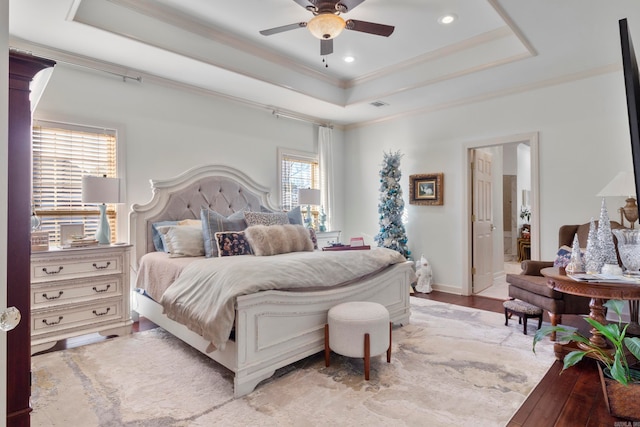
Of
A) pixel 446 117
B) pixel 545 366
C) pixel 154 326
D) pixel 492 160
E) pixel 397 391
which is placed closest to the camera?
pixel 397 391

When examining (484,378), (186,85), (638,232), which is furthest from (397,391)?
(186,85)

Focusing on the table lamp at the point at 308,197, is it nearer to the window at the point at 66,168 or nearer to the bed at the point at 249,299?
the bed at the point at 249,299

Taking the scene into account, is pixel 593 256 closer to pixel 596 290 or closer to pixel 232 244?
pixel 596 290

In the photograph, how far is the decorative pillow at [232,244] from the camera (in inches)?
129

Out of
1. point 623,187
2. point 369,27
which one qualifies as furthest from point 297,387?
point 623,187

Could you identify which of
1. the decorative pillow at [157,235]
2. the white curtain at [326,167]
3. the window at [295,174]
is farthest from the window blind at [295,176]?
the decorative pillow at [157,235]

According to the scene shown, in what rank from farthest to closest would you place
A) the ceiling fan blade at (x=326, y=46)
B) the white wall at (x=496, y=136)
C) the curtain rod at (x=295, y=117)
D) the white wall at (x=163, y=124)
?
the curtain rod at (x=295, y=117)
the white wall at (x=496, y=136)
the white wall at (x=163, y=124)
the ceiling fan blade at (x=326, y=46)

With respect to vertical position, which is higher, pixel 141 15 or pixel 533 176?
pixel 141 15

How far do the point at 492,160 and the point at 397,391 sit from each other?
4701 millimetres

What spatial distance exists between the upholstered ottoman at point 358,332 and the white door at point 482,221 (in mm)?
3043

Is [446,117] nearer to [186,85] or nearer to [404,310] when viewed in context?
[404,310]

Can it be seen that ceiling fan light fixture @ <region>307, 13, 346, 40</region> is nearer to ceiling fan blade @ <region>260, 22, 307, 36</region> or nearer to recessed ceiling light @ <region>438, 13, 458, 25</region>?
ceiling fan blade @ <region>260, 22, 307, 36</region>

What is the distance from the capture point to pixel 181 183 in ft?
13.5

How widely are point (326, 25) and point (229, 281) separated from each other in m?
2.11
